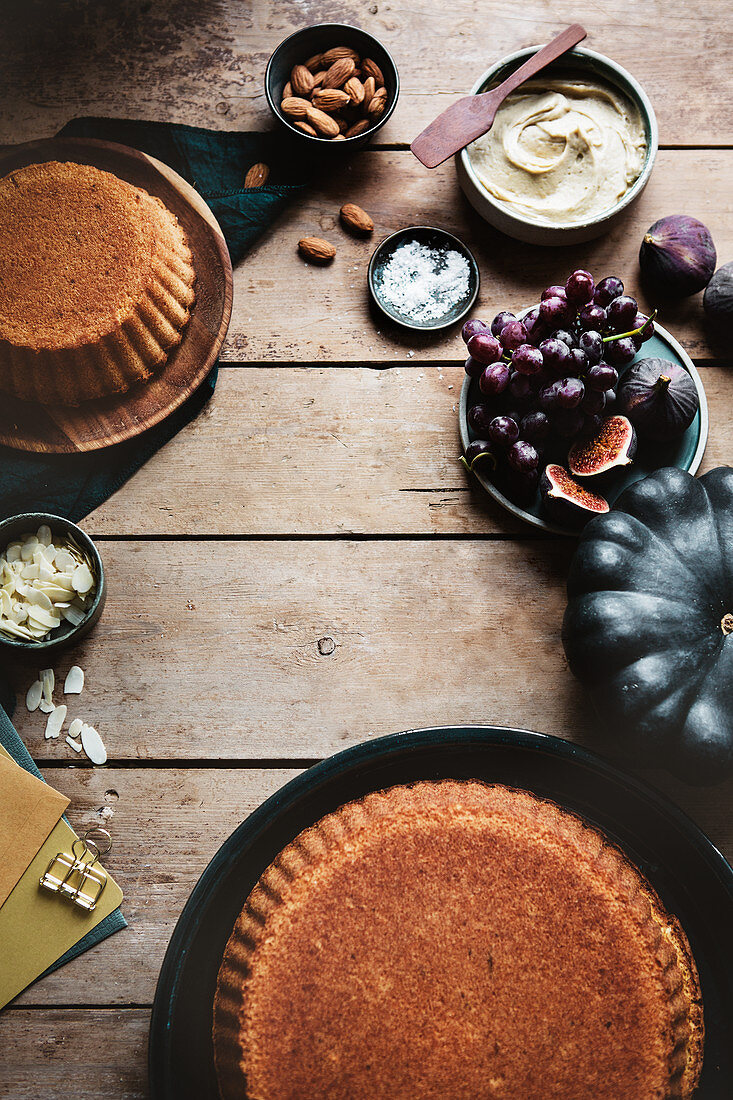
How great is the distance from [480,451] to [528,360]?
0.71ft

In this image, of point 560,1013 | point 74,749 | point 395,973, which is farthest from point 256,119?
point 560,1013

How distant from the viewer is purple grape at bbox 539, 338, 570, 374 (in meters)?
1.57

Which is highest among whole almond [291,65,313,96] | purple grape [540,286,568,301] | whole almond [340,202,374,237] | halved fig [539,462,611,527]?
whole almond [291,65,313,96]

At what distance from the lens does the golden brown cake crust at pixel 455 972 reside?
1.33m

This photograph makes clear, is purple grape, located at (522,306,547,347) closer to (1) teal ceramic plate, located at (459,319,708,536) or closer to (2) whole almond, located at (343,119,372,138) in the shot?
(1) teal ceramic plate, located at (459,319,708,536)

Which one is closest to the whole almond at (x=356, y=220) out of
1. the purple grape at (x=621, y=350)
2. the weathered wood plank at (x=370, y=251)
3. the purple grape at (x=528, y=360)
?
the weathered wood plank at (x=370, y=251)

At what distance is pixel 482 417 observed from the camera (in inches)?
66.6

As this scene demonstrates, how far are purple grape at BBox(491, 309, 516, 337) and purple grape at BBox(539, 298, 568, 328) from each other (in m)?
0.09

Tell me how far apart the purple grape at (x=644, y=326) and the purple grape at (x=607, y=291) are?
0.22ft

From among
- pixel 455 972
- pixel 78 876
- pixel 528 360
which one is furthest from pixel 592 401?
pixel 78 876

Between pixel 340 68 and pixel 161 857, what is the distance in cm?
182

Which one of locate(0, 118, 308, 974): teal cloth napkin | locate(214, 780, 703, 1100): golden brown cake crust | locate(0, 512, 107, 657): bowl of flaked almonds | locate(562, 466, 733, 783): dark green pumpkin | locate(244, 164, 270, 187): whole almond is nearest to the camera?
locate(214, 780, 703, 1100): golden brown cake crust

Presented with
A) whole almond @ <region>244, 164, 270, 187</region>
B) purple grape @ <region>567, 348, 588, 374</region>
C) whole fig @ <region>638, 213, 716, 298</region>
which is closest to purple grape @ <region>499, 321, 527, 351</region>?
purple grape @ <region>567, 348, 588, 374</region>

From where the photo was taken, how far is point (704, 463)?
5.88 ft
